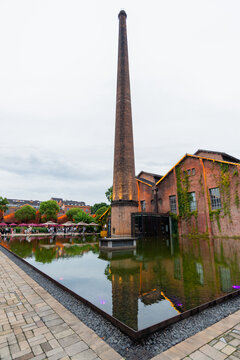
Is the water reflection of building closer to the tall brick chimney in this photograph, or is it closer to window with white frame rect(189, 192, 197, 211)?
the tall brick chimney

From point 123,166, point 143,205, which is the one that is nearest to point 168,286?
point 123,166

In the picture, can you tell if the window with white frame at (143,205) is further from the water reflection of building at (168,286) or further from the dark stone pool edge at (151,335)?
the dark stone pool edge at (151,335)

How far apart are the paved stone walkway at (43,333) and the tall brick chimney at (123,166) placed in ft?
40.6

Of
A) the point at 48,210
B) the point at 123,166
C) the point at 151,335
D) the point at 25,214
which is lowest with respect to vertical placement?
the point at 151,335

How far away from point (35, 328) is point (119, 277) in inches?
130

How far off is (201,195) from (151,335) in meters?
21.2

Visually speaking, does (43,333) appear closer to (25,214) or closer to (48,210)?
(48,210)

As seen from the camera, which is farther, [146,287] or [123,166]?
[123,166]

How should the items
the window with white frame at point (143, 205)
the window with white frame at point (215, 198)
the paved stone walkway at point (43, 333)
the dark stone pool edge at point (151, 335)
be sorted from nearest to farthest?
1. the paved stone walkway at point (43, 333)
2. the dark stone pool edge at point (151, 335)
3. the window with white frame at point (215, 198)
4. the window with white frame at point (143, 205)

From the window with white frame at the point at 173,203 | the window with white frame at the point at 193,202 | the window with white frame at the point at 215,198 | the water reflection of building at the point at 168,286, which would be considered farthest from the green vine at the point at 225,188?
the water reflection of building at the point at 168,286

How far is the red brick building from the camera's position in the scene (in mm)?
19641

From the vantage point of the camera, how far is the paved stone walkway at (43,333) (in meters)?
2.59

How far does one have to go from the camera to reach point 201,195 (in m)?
22.3

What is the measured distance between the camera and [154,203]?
1074 inches
